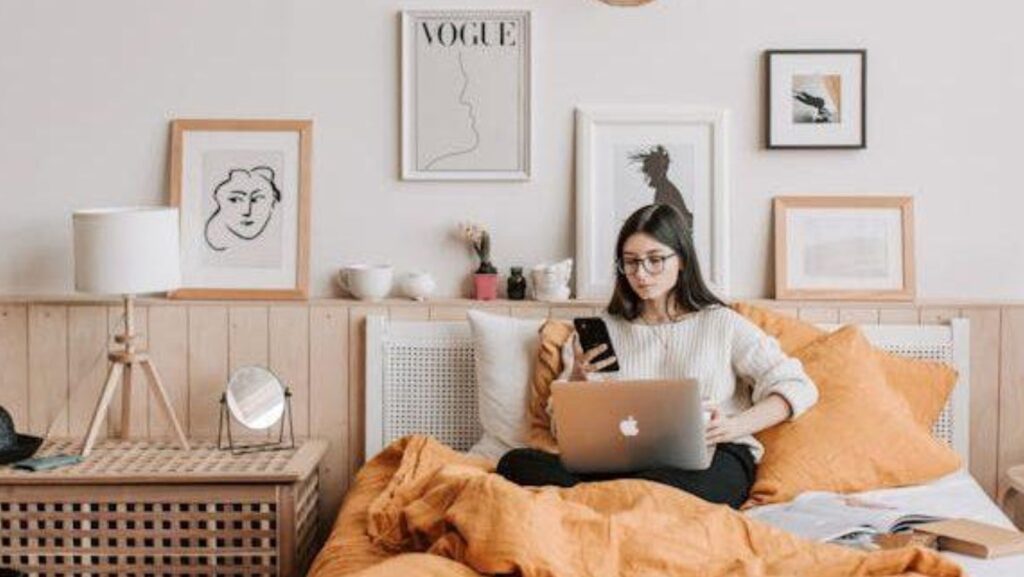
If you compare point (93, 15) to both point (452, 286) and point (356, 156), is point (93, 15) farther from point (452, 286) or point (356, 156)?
point (452, 286)

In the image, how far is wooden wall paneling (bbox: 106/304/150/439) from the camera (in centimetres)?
388

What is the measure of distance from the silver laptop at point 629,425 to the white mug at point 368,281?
90 centimetres

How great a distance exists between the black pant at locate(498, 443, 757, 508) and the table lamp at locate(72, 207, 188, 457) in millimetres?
982


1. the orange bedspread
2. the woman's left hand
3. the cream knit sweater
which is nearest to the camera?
the orange bedspread

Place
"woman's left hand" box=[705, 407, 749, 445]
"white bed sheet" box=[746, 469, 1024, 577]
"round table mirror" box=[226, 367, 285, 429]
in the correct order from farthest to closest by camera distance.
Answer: "round table mirror" box=[226, 367, 285, 429] → "woman's left hand" box=[705, 407, 749, 445] → "white bed sheet" box=[746, 469, 1024, 577]

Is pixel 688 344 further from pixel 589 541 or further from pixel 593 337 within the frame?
pixel 589 541

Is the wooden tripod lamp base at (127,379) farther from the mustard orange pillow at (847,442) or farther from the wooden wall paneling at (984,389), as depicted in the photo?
the wooden wall paneling at (984,389)

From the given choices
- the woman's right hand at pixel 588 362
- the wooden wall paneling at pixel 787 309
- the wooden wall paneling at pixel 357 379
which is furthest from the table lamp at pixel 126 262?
the wooden wall paneling at pixel 787 309

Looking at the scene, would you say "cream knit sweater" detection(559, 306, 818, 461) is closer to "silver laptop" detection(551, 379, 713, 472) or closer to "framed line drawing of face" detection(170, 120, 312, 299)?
"silver laptop" detection(551, 379, 713, 472)

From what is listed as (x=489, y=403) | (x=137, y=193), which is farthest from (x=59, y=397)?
(x=489, y=403)

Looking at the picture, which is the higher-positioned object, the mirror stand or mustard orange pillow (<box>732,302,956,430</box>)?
mustard orange pillow (<box>732,302,956,430</box>)

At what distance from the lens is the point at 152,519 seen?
3400mm

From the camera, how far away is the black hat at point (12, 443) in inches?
138

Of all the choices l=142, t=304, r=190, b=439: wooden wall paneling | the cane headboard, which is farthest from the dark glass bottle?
l=142, t=304, r=190, b=439: wooden wall paneling
